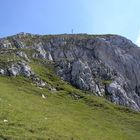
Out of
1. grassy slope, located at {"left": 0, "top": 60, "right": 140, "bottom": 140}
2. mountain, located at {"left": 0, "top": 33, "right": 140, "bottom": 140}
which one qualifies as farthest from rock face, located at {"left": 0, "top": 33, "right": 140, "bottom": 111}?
grassy slope, located at {"left": 0, "top": 60, "right": 140, "bottom": 140}

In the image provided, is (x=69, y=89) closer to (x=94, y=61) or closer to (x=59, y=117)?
(x=94, y=61)

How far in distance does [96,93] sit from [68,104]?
36324mm

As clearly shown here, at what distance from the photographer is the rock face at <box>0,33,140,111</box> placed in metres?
142

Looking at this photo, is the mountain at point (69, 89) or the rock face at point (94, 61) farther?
the rock face at point (94, 61)

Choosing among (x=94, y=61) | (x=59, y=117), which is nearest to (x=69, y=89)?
(x=94, y=61)

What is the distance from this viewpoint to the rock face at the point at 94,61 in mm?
141625

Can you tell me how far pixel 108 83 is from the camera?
148 metres

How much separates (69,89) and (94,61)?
167 feet

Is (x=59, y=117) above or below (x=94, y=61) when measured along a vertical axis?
below

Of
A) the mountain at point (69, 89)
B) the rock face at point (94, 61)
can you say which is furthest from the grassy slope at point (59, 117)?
the rock face at point (94, 61)

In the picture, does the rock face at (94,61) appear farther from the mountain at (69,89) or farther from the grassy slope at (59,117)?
the grassy slope at (59,117)

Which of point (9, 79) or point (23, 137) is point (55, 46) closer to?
point (9, 79)

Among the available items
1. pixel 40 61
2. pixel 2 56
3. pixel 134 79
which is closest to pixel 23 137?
pixel 2 56

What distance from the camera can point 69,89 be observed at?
125 metres
